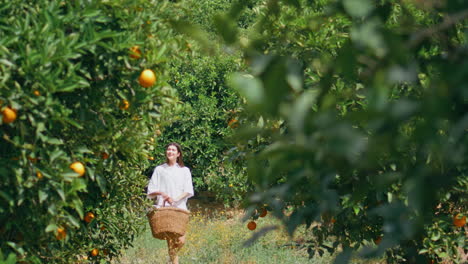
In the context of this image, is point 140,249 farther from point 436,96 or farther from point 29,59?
point 436,96

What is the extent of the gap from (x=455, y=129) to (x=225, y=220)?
10146 mm

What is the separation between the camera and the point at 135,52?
10.7 feet

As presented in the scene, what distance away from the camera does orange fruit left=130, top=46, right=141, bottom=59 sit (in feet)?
10.6

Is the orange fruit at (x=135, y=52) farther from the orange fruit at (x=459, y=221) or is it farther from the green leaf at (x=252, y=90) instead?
the green leaf at (x=252, y=90)

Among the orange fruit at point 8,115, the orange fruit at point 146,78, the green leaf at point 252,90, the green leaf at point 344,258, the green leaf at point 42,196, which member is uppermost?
the orange fruit at point 146,78

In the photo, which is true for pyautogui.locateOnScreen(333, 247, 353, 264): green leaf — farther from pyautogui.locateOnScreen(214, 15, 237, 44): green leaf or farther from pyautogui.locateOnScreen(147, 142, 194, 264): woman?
pyautogui.locateOnScreen(147, 142, 194, 264): woman

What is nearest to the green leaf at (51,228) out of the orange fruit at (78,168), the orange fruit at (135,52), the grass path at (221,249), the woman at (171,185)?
the orange fruit at (78,168)

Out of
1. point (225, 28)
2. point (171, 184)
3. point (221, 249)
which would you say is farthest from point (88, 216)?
point (221, 249)

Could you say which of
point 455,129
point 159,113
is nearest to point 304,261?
point 159,113

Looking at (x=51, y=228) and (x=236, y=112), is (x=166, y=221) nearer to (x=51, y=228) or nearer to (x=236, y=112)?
(x=236, y=112)

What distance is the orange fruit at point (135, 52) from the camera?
325 centimetres

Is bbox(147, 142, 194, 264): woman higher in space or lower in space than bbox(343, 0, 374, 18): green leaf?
higher

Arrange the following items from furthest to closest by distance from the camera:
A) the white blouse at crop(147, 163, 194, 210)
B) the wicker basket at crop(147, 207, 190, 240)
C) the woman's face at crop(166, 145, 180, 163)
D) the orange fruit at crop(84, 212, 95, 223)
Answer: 1. the woman's face at crop(166, 145, 180, 163)
2. the white blouse at crop(147, 163, 194, 210)
3. the wicker basket at crop(147, 207, 190, 240)
4. the orange fruit at crop(84, 212, 95, 223)

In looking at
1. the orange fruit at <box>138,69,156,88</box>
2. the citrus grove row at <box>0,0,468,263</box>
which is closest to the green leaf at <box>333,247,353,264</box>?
the citrus grove row at <box>0,0,468,263</box>
